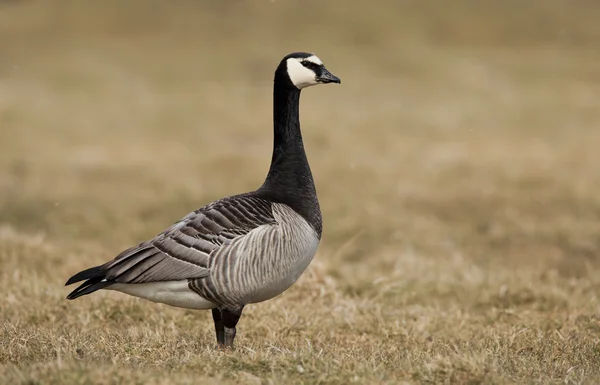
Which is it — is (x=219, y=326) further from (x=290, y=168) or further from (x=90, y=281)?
(x=290, y=168)

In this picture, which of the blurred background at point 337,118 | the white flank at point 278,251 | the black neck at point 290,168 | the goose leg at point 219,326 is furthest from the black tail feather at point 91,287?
the blurred background at point 337,118

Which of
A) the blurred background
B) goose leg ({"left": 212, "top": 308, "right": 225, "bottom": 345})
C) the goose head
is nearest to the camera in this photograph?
goose leg ({"left": 212, "top": 308, "right": 225, "bottom": 345})

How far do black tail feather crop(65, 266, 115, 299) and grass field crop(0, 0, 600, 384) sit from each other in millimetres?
430

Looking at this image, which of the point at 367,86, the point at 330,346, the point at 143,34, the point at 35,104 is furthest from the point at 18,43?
the point at 330,346

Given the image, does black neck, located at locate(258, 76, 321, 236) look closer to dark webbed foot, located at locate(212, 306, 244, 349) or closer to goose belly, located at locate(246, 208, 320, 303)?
goose belly, located at locate(246, 208, 320, 303)

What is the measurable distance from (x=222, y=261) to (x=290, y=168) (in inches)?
48.2

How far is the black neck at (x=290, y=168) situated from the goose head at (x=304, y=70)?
4.1 inches

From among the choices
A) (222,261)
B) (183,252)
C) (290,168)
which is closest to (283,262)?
(222,261)

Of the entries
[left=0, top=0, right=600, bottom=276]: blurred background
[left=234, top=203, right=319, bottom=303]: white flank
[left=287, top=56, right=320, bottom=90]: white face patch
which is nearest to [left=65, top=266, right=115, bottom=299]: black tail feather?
[left=234, top=203, right=319, bottom=303]: white flank

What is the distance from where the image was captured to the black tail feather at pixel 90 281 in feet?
21.3

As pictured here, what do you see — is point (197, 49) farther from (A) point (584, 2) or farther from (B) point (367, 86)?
(A) point (584, 2)

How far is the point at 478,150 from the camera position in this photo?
1981 centimetres

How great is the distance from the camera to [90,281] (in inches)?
263

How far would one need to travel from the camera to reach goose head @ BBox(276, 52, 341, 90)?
7488 millimetres
